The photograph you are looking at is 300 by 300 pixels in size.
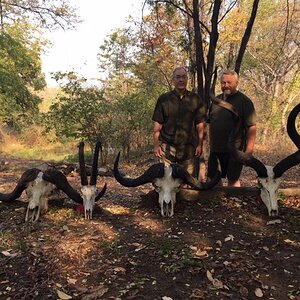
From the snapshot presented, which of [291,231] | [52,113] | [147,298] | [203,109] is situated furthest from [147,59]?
[147,298]

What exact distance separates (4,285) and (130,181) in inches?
107

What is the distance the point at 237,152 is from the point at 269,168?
725 mm

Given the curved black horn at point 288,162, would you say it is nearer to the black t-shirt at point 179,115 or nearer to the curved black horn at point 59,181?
the black t-shirt at point 179,115

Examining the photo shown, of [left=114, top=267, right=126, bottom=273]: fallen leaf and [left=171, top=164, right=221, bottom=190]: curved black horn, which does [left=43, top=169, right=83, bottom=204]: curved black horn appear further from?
[left=114, top=267, right=126, bottom=273]: fallen leaf

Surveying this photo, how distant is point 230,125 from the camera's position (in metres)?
5.91

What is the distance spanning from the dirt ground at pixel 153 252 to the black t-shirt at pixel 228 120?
1.00 m

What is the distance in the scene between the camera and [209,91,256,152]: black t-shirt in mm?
5747

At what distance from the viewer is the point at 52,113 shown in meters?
18.6

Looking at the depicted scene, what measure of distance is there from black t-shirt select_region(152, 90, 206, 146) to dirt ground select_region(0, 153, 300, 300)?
1.12 m

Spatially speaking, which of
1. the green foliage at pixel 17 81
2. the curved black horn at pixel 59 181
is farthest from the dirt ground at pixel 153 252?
the green foliage at pixel 17 81

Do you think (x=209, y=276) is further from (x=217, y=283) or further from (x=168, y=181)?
(x=168, y=181)

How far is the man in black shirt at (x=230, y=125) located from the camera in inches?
226

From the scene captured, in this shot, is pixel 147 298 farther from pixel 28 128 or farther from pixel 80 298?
pixel 28 128

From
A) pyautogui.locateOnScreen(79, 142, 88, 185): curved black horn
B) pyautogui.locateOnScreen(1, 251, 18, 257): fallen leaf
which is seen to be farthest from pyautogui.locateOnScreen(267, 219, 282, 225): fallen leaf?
pyautogui.locateOnScreen(1, 251, 18, 257): fallen leaf
